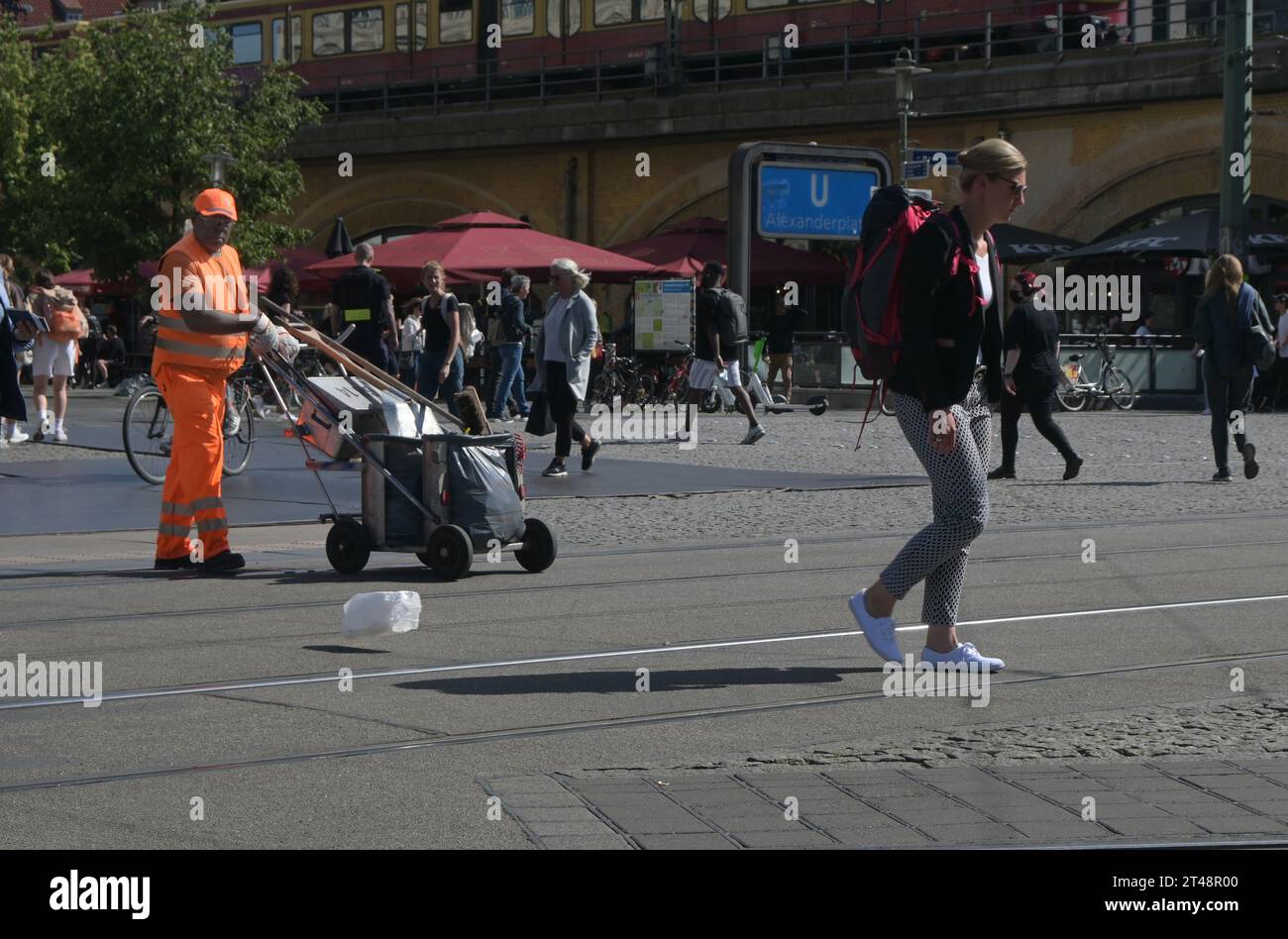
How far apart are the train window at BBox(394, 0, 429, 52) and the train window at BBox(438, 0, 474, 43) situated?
301 mm

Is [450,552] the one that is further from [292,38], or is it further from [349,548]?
[292,38]

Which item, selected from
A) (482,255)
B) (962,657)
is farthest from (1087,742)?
(482,255)

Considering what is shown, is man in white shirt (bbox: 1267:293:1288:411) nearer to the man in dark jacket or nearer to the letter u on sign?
the letter u on sign

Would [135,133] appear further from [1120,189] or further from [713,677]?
[713,677]

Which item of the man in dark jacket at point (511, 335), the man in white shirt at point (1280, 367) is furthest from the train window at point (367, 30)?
the man in white shirt at point (1280, 367)

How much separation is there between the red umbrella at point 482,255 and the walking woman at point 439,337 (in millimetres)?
10667

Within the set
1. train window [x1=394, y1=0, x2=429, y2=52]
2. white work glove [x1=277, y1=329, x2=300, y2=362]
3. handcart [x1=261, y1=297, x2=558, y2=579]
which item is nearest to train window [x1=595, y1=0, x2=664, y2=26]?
train window [x1=394, y1=0, x2=429, y2=52]

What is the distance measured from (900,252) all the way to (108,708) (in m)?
2.93

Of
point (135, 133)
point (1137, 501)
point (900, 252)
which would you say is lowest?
point (1137, 501)

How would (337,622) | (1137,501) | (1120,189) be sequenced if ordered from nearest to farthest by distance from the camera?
(337,622) < (1137,501) < (1120,189)

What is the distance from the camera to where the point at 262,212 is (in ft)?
135

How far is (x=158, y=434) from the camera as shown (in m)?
15.3

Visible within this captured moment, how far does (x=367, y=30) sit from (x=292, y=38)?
2.01 meters
